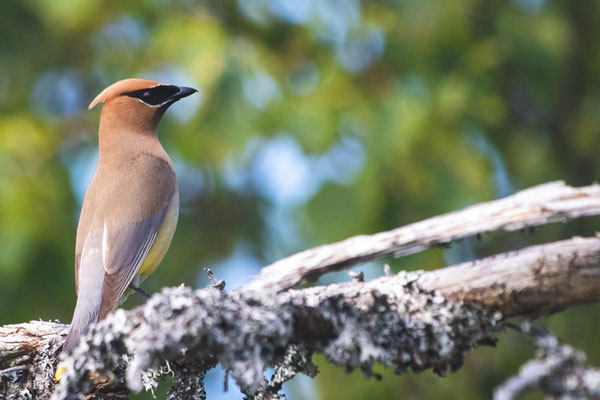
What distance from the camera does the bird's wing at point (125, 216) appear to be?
4.03 m

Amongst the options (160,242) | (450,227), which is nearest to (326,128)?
(160,242)

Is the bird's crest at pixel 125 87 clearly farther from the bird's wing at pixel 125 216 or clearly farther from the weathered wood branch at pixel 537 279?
the weathered wood branch at pixel 537 279

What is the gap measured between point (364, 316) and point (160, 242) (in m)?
2.23

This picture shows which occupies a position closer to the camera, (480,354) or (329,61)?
(329,61)

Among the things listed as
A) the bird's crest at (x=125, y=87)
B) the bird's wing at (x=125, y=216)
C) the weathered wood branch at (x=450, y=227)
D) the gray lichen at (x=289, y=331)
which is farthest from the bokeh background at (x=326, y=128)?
Answer: the gray lichen at (x=289, y=331)

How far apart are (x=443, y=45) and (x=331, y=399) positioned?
102 inches

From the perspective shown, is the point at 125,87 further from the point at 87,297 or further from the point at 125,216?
the point at 87,297

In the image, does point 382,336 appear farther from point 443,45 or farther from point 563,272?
point 443,45

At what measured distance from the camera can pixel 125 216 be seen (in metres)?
4.34

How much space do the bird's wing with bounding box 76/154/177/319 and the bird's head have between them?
0.32 m

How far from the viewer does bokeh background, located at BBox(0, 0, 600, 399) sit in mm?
5465

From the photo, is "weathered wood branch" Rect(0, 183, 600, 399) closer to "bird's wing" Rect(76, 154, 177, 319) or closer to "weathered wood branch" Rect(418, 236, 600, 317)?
"weathered wood branch" Rect(418, 236, 600, 317)

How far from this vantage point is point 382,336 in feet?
7.77

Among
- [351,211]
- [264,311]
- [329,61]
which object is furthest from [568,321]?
[264,311]
